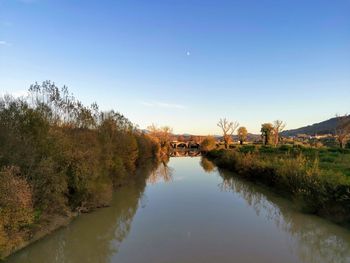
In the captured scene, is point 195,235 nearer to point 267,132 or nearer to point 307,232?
point 307,232

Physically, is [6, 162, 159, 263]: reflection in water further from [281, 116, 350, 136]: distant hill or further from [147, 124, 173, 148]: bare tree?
[281, 116, 350, 136]: distant hill

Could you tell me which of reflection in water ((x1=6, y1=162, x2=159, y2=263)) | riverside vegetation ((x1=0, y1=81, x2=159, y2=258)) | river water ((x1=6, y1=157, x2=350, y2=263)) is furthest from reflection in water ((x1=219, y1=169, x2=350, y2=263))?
riverside vegetation ((x1=0, y1=81, x2=159, y2=258))

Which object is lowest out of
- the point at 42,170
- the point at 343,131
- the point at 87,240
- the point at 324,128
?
the point at 87,240

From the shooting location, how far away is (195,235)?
471 inches

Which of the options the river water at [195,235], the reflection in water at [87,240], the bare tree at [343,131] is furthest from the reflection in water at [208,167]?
the reflection in water at [87,240]

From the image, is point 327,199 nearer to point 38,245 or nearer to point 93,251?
point 93,251

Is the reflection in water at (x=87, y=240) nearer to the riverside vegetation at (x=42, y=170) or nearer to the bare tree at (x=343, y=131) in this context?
the riverside vegetation at (x=42, y=170)

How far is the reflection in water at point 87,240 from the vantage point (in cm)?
1001

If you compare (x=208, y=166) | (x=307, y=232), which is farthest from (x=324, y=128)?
(x=307, y=232)

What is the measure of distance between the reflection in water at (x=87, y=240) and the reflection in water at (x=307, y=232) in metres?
6.80

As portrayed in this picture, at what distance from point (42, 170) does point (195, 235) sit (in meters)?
6.53

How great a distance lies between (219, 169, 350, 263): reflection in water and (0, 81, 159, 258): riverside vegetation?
29.7 feet

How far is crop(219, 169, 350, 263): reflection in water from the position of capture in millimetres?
10047

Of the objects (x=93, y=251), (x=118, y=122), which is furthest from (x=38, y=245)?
(x=118, y=122)
